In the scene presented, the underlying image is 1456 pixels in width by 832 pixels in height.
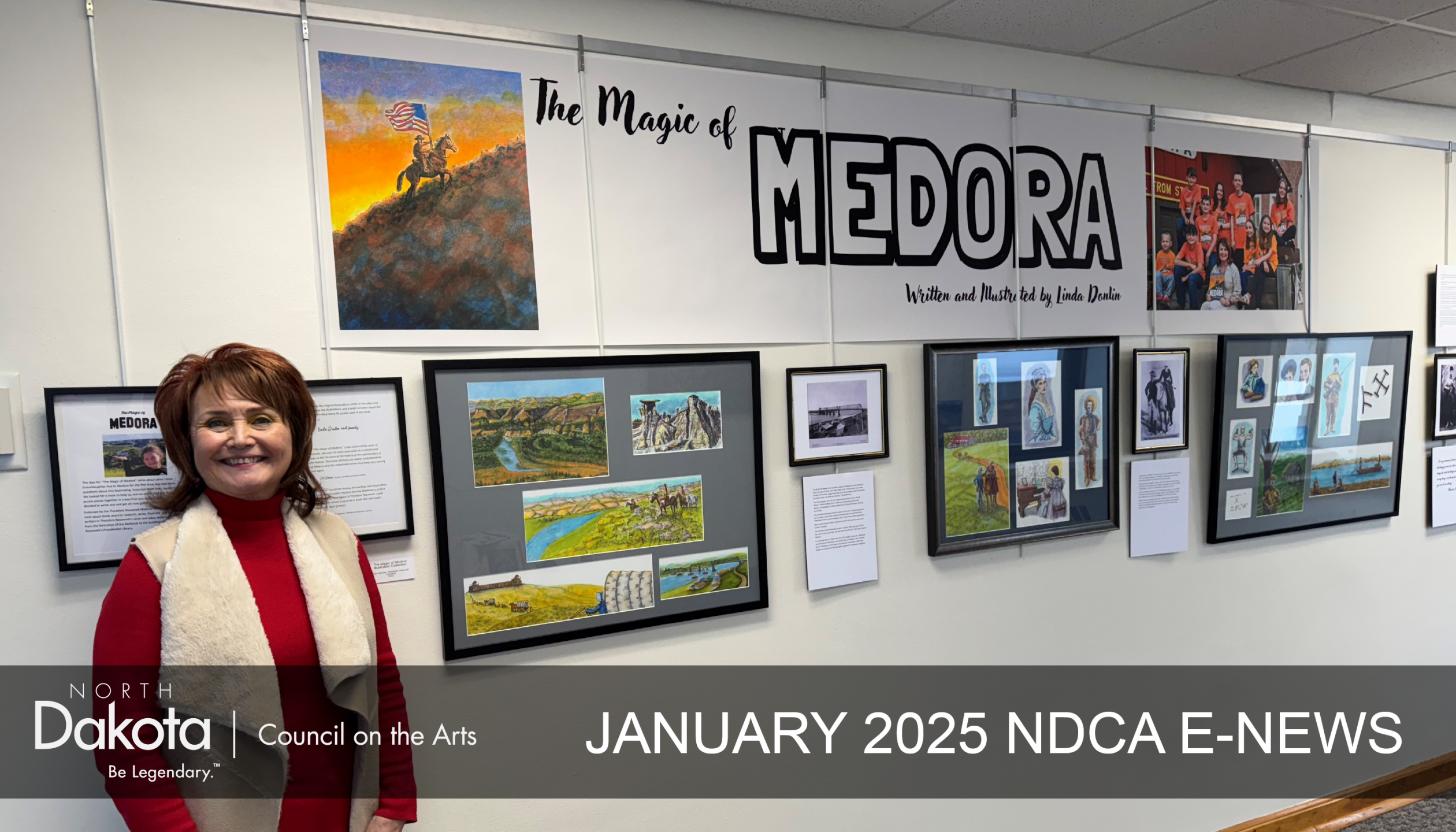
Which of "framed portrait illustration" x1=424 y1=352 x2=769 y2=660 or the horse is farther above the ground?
the horse

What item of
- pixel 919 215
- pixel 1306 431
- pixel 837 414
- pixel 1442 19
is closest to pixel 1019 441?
pixel 837 414

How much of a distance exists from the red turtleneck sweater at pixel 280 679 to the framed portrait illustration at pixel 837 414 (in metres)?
1.07

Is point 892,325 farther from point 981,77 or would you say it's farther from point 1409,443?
point 1409,443

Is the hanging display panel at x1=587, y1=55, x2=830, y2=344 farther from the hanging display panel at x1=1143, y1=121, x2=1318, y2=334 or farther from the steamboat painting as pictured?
the hanging display panel at x1=1143, y1=121, x2=1318, y2=334

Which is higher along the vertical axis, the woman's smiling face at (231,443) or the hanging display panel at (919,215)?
the hanging display panel at (919,215)

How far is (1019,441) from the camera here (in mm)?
2455

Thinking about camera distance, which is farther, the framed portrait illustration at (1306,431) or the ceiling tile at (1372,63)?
the framed portrait illustration at (1306,431)

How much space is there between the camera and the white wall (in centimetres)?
155

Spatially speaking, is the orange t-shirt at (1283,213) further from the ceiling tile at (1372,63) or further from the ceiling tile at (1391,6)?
the ceiling tile at (1391,6)

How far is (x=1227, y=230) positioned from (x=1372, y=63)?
27.0 inches

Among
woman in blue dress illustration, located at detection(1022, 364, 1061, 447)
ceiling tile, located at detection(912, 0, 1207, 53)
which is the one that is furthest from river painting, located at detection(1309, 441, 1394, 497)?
ceiling tile, located at detection(912, 0, 1207, 53)

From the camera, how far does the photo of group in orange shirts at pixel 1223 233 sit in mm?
2639

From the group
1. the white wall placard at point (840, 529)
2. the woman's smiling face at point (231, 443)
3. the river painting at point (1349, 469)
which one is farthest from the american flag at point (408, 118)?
the river painting at point (1349, 469)
